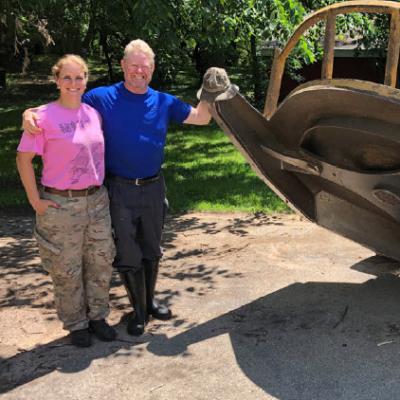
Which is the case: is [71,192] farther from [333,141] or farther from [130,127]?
[333,141]

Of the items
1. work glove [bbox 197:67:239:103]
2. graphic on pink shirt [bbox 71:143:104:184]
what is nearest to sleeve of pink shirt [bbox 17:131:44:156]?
graphic on pink shirt [bbox 71:143:104:184]

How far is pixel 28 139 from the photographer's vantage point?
11.7 feet

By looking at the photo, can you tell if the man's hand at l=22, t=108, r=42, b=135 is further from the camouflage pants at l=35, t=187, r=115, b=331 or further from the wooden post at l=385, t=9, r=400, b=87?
the wooden post at l=385, t=9, r=400, b=87

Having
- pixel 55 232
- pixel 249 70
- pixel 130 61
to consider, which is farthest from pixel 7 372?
pixel 249 70

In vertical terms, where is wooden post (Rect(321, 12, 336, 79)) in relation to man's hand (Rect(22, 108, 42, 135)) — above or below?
above

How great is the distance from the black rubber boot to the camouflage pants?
202 mm

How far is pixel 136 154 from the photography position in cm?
391

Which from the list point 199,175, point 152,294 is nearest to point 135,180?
point 152,294

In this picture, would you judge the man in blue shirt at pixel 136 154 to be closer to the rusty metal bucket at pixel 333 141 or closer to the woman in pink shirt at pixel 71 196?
the woman in pink shirt at pixel 71 196

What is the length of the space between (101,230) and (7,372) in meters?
1.02

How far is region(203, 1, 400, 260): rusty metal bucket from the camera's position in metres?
3.52

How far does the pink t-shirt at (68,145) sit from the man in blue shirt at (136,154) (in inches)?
4.5

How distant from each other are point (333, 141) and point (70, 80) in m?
1.70

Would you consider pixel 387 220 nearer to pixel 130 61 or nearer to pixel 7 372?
pixel 130 61
